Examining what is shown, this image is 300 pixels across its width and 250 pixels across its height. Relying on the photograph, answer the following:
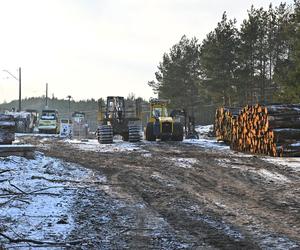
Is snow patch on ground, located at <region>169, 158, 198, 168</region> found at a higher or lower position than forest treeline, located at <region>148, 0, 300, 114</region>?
lower

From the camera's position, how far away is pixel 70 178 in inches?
415

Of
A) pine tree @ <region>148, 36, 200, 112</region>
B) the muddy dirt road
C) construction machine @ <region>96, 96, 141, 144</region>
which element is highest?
pine tree @ <region>148, 36, 200, 112</region>

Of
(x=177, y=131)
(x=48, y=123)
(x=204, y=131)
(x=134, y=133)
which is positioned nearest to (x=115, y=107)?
(x=134, y=133)

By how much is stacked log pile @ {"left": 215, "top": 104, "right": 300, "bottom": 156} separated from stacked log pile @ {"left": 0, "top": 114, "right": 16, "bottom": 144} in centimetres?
944

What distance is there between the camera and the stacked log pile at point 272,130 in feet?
56.6

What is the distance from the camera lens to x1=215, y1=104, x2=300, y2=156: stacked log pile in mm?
17250

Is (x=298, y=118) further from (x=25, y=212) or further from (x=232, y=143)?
(x=25, y=212)

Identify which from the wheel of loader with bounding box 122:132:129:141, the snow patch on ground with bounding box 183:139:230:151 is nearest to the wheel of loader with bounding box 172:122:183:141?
the snow patch on ground with bounding box 183:139:230:151

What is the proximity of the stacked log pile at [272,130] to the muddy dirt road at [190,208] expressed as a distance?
4181 mm

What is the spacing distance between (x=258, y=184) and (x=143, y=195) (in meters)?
3.02

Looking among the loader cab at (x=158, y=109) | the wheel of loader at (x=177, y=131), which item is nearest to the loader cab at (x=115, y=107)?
the loader cab at (x=158, y=109)

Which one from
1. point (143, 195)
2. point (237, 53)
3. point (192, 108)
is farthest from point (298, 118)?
point (192, 108)

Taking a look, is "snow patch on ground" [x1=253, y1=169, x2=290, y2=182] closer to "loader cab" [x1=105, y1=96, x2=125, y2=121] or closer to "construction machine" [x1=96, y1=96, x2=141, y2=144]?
"construction machine" [x1=96, y1=96, x2=141, y2=144]

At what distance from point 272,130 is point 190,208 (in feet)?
35.3
